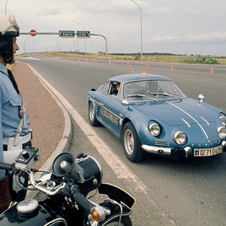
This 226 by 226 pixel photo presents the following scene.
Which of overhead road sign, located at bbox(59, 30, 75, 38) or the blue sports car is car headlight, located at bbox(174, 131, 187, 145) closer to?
the blue sports car

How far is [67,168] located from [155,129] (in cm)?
271

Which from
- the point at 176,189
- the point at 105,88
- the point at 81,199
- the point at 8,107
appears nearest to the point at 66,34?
the point at 105,88

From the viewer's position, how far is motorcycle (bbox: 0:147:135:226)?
155 centimetres

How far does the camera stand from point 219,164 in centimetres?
439

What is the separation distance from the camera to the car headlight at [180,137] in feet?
13.1

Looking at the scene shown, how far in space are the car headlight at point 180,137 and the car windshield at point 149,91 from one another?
138cm

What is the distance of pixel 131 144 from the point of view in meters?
4.66

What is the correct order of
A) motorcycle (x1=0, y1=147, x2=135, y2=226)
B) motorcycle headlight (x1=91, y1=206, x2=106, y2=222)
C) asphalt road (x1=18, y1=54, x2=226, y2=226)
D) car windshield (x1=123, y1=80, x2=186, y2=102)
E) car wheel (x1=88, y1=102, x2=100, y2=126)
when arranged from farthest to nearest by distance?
car wheel (x1=88, y1=102, x2=100, y2=126) → car windshield (x1=123, y1=80, x2=186, y2=102) → asphalt road (x1=18, y1=54, x2=226, y2=226) → motorcycle (x1=0, y1=147, x2=135, y2=226) → motorcycle headlight (x1=91, y1=206, x2=106, y2=222)

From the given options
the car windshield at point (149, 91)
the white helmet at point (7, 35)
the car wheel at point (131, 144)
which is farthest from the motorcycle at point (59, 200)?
the car windshield at point (149, 91)

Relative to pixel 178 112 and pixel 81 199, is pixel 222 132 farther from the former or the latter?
pixel 81 199

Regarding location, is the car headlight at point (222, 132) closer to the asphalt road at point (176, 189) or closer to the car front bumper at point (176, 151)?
the car front bumper at point (176, 151)

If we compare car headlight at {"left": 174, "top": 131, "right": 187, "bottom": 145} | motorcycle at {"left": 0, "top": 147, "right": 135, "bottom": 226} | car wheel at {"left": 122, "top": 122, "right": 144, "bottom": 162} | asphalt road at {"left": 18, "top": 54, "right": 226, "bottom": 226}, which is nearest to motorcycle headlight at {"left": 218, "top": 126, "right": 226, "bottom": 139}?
asphalt road at {"left": 18, "top": 54, "right": 226, "bottom": 226}

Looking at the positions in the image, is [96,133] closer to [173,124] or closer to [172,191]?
[173,124]

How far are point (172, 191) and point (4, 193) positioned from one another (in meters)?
2.36
